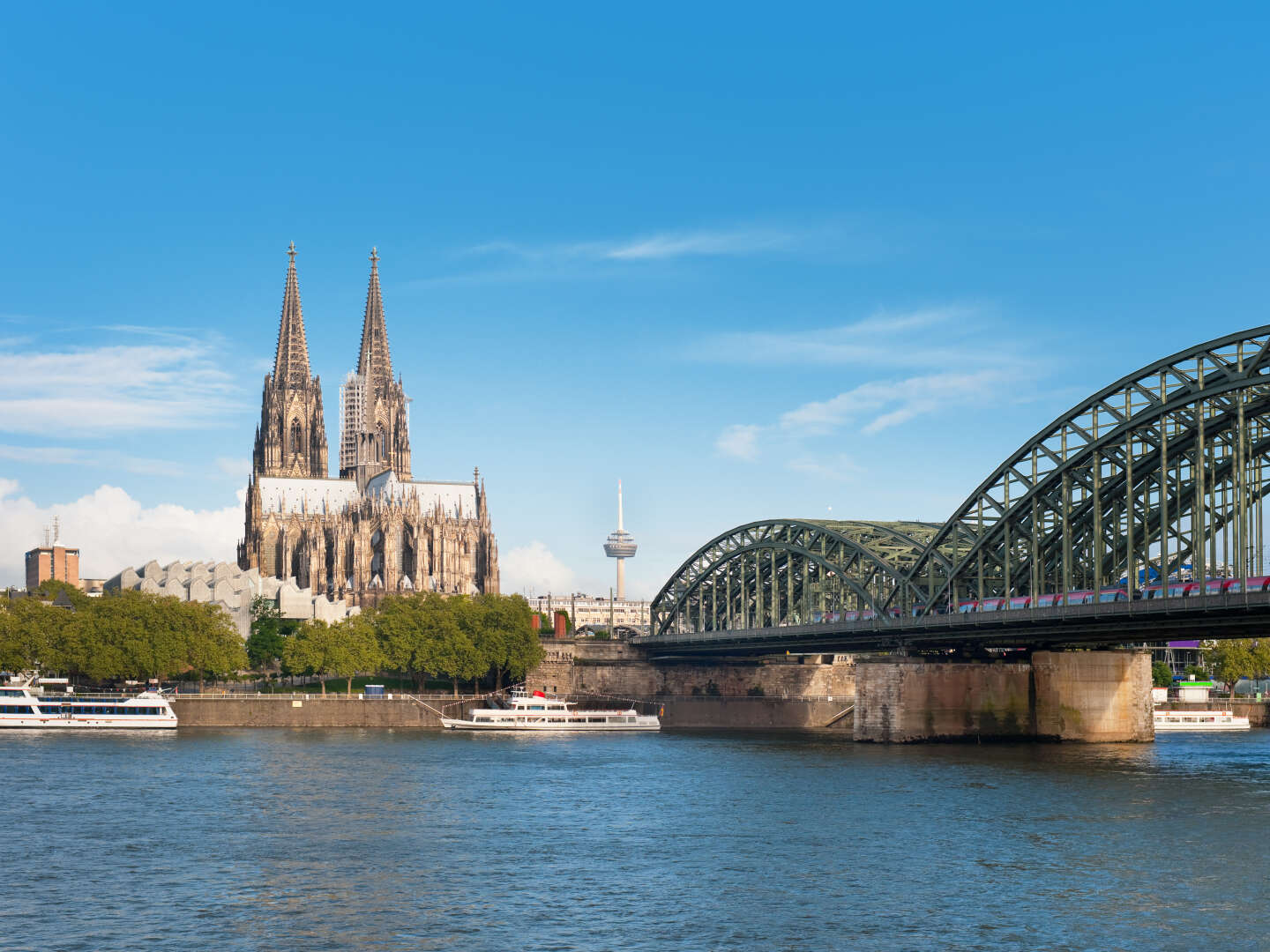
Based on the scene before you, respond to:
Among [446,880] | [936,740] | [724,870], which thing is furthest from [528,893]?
[936,740]

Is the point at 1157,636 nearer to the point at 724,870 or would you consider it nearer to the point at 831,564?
the point at 831,564

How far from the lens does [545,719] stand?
454 ft

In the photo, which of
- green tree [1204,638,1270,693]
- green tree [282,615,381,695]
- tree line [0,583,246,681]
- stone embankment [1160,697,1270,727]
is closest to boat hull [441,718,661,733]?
green tree [282,615,381,695]

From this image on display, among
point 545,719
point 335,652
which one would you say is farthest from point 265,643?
point 545,719

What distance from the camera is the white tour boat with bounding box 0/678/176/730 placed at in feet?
422

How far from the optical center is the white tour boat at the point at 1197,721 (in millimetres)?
151000

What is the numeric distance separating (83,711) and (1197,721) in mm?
102949

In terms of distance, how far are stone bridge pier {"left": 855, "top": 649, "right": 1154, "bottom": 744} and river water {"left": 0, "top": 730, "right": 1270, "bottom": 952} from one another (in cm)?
1439

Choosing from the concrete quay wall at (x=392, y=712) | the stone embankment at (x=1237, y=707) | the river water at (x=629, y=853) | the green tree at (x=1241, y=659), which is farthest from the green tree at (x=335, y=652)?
the green tree at (x=1241, y=659)

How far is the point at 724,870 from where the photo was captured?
57125 millimetres

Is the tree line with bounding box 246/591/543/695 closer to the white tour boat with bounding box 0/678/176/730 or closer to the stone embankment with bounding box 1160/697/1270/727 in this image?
the white tour boat with bounding box 0/678/176/730

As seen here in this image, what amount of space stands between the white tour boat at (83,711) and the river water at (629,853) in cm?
2818

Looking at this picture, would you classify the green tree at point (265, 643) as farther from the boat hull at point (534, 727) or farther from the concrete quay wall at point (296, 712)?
the boat hull at point (534, 727)

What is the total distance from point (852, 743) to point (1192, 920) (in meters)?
74.4
